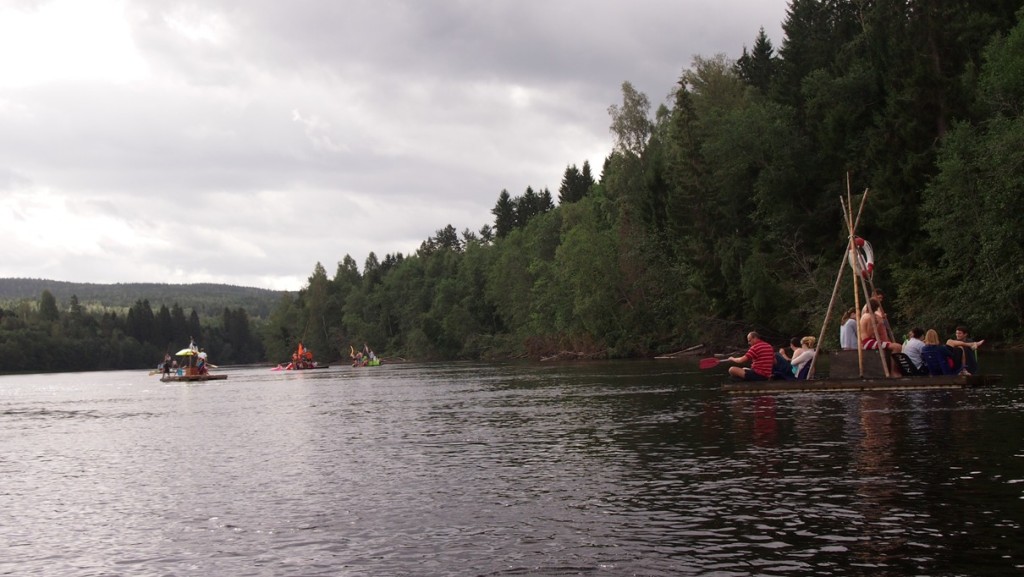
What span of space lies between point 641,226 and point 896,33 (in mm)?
44239

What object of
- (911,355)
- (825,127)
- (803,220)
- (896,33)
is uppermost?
(896,33)

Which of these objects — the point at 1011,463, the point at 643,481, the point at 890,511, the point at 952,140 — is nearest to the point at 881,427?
the point at 1011,463

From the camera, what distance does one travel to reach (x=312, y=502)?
17172mm

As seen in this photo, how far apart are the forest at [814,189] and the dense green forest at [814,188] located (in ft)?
0.48

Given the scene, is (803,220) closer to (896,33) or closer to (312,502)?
(896,33)

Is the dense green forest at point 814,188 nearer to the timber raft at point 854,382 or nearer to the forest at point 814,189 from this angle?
the forest at point 814,189

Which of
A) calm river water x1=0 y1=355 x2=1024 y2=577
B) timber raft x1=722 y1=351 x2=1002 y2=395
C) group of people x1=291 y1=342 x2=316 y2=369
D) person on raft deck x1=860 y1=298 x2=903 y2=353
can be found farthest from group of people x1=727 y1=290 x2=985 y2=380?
group of people x1=291 y1=342 x2=316 y2=369

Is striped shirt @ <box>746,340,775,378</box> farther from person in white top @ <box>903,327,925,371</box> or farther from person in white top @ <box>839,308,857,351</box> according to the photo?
person in white top @ <box>903,327,925,371</box>

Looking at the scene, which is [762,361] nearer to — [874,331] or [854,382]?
[854,382]

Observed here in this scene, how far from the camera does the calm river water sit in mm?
12016

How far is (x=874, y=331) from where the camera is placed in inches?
1351

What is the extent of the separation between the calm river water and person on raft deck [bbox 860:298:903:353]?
2924 mm

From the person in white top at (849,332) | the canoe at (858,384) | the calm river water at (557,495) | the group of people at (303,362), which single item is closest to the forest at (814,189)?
the person in white top at (849,332)

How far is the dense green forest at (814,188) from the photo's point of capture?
56.1 meters
